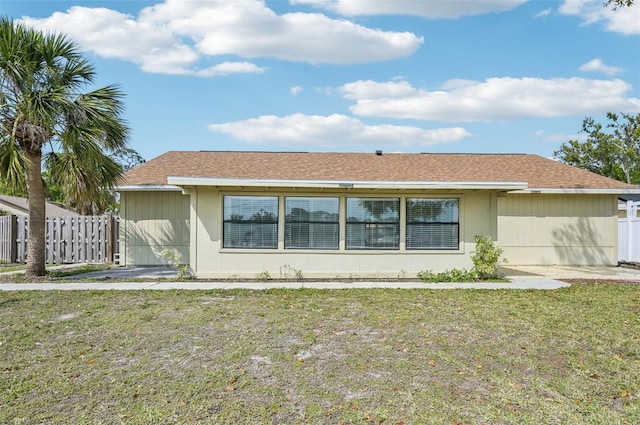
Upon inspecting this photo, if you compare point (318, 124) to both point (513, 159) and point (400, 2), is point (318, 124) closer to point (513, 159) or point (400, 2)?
point (513, 159)

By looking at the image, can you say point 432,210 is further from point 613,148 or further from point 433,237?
point 613,148

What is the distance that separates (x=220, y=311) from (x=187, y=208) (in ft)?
24.2

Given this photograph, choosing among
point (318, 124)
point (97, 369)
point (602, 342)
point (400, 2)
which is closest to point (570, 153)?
point (318, 124)

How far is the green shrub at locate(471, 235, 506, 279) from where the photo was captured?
10992mm

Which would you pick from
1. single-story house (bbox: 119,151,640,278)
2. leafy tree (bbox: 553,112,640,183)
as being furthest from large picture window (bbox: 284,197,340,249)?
leafy tree (bbox: 553,112,640,183)

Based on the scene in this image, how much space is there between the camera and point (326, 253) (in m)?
11.3

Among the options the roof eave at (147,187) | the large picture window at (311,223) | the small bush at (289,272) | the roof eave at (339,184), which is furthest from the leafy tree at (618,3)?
the roof eave at (147,187)

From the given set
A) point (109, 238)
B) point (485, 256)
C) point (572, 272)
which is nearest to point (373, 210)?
point (485, 256)

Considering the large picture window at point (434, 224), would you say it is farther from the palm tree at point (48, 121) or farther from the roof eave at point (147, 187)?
the palm tree at point (48, 121)

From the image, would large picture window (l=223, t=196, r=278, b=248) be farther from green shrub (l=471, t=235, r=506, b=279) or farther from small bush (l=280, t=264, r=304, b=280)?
green shrub (l=471, t=235, r=506, b=279)

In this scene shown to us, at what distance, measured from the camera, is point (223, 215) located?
11219 mm

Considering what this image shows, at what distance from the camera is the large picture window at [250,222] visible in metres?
11.2

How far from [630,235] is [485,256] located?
736cm

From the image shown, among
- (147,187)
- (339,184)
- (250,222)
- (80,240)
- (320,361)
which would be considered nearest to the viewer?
(320,361)
